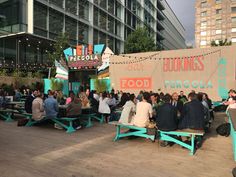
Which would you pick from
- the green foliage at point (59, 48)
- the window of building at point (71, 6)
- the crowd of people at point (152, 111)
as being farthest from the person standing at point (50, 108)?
the window of building at point (71, 6)

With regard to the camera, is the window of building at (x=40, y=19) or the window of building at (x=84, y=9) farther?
the window of building at (x=84, y=9)

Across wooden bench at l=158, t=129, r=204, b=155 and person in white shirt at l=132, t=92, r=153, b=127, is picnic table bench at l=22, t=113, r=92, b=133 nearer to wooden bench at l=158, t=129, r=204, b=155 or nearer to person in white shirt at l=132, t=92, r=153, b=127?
person in white shirt at l=132, t=92, r=153, b=127

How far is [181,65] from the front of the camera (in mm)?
18156

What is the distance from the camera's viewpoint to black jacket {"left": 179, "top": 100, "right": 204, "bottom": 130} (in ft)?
21.2

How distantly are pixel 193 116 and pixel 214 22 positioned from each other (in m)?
73.5

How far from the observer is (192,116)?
6.52 metres

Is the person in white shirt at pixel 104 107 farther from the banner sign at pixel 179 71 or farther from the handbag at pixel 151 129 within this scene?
the banner sign at pixel 179 71

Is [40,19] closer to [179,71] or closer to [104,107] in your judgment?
[179,71]

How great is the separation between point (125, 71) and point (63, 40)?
904 centimetres

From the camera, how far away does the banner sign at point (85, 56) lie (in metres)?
22.4

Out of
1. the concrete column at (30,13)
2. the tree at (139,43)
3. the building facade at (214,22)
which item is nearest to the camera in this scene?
the concrete column at (30,13)

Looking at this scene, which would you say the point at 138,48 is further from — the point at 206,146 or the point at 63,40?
the point at 206,146

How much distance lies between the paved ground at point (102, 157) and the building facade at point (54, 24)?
2055 centimetres

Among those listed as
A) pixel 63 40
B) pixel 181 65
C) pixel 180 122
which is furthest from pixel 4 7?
pixel 180 122
